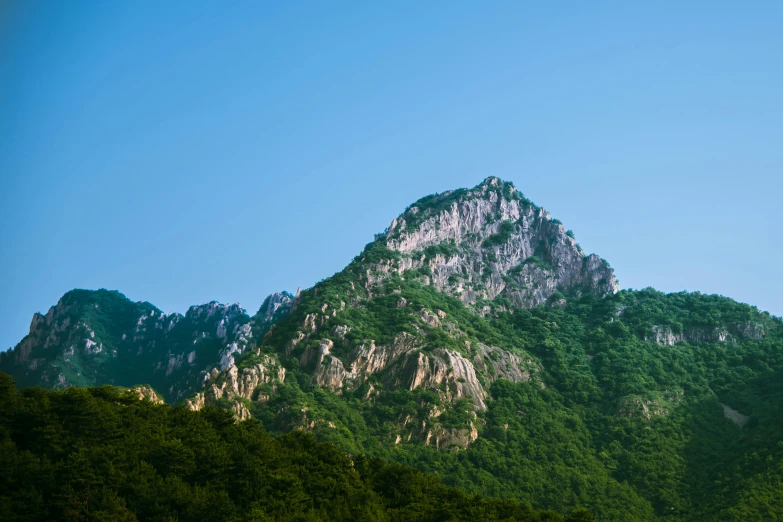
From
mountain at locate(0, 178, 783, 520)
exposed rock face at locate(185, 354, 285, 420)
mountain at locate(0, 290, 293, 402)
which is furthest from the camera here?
mountain at locate(0, 290, 293, 402)

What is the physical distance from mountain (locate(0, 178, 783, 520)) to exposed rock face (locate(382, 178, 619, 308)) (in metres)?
0.44

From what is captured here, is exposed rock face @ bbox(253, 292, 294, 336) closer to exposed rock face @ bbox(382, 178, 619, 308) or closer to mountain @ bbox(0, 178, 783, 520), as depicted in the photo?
mountain @ bbox(0, 178, 783, 520)

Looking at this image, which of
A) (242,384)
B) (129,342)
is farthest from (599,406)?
(129,342)

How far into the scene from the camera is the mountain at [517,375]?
101 meters

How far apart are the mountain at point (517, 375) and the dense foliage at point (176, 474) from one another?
75.3 ft

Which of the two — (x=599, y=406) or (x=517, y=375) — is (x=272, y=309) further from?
(x=599, y=406)

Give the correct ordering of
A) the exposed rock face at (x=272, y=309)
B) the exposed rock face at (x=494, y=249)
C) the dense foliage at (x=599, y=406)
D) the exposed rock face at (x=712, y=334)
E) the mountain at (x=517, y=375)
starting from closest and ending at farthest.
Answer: the dense foliage at (x=599, y=406), the mountain at (x=517, y=375), the exposed rock face at (x=712, y=334), the exposed rock face at (x=494, y=249), the exposed rock face at (x=272, y=309)

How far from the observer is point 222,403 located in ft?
326

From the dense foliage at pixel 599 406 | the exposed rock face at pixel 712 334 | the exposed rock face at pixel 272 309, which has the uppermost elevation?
the exposed rock face at pixel 272 309

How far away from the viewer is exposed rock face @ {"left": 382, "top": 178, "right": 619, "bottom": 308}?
15288cm

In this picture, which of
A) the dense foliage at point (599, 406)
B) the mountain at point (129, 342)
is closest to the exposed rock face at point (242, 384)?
the dense foliage at point (599, 406)

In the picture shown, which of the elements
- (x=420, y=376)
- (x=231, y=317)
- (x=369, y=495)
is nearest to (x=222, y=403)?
(x=420, y=376)

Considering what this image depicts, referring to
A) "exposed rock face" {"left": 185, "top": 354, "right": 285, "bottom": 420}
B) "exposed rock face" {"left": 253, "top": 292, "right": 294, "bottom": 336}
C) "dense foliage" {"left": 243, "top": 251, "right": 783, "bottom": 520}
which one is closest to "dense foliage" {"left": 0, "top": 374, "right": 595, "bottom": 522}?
"exposed rock face" {"left": 185, "top": 354, "right": 285, "bottom": 420}

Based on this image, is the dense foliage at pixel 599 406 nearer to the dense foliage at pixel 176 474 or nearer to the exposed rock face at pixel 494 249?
the exposed rock face at pixel 494 249
